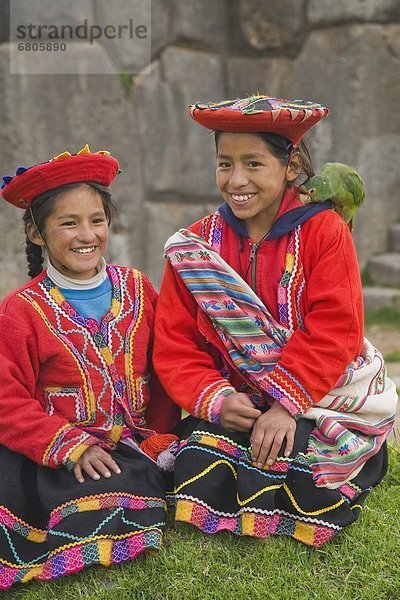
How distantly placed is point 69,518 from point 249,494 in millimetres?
539

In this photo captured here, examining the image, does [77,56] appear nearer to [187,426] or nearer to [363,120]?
[363,120]

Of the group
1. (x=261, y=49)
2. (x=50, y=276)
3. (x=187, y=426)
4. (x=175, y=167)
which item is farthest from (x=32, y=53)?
(x=187, y=426)

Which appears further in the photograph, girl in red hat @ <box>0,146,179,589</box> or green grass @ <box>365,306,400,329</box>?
green grass @ <box>365,306,400,329</box>

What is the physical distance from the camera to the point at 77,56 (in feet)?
19.4

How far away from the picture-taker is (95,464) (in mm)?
2535

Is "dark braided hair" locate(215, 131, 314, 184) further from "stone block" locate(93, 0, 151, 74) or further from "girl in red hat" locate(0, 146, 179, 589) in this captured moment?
"stone block" locate(93, 0, 151, 74)

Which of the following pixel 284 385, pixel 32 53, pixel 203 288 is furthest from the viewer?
pixel 32 53

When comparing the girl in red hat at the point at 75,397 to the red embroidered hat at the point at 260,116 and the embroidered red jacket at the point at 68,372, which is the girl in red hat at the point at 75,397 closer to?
the embroidered red jacket at the point at 68,372

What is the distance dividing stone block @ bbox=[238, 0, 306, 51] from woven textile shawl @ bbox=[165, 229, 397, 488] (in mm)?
4378

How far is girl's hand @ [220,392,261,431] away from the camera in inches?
101

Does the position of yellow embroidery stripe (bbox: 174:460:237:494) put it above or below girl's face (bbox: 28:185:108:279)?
below

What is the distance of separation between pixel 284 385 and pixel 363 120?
4738 millimetres

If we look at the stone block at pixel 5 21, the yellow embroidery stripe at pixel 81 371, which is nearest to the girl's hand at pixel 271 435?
the yellow embroidery stripe at pixel 81 371

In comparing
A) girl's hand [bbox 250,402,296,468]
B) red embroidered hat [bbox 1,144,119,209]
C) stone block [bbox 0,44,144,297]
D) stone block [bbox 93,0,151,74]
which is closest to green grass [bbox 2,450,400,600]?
girl's hand [bbox 250,402,296,468]
